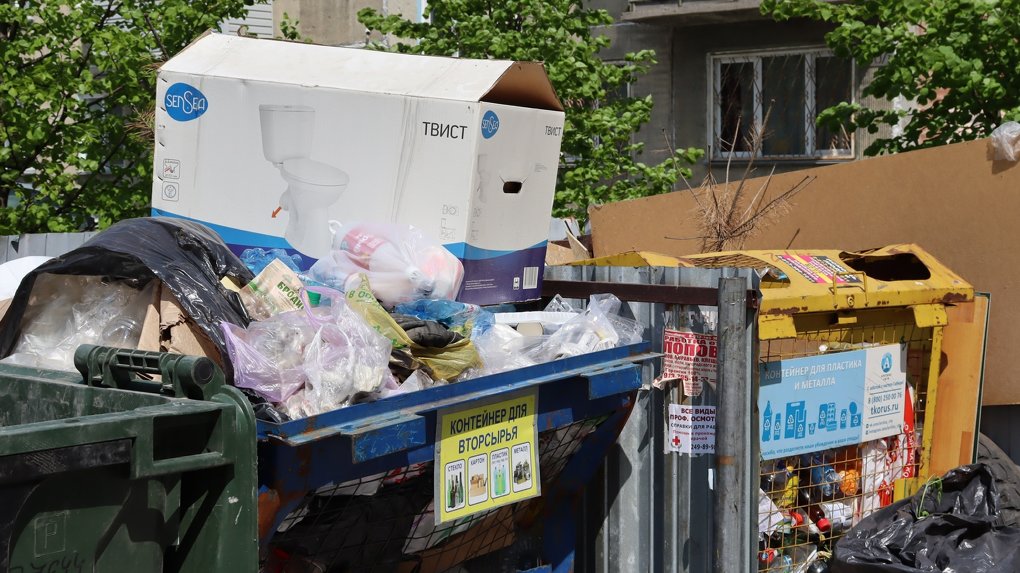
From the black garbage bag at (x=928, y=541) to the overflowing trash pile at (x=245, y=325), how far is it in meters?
1.65

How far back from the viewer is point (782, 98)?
12.6 meters

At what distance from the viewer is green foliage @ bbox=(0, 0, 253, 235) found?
25.1 ft

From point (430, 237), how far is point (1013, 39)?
15.3 ft

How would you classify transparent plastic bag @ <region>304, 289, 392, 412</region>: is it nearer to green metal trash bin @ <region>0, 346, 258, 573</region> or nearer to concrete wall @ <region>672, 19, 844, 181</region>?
green metal trash bin @ <region>0, 346, 258, 573</region>

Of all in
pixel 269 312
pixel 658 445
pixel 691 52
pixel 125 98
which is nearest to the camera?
pixel 269 312

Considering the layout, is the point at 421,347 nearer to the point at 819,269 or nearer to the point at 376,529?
the point at 376,529

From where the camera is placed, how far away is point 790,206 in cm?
558

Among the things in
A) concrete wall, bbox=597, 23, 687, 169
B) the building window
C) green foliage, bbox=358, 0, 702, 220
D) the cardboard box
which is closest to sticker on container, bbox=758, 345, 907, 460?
the cardboard box

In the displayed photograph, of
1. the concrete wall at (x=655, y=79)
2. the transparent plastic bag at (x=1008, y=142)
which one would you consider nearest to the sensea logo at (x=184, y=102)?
the transparent plastic bag at (x=1008, y=142)

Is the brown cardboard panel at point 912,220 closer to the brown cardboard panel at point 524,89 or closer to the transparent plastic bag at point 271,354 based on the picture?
the brown cardboard panel at point 524,89

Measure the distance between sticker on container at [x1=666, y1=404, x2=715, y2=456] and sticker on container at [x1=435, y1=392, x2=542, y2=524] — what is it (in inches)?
24.7

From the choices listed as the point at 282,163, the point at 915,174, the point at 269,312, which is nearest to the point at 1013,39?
the point at 915,174

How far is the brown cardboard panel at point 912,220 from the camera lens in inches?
199

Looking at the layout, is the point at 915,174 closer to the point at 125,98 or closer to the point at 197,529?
the point at 197,529
